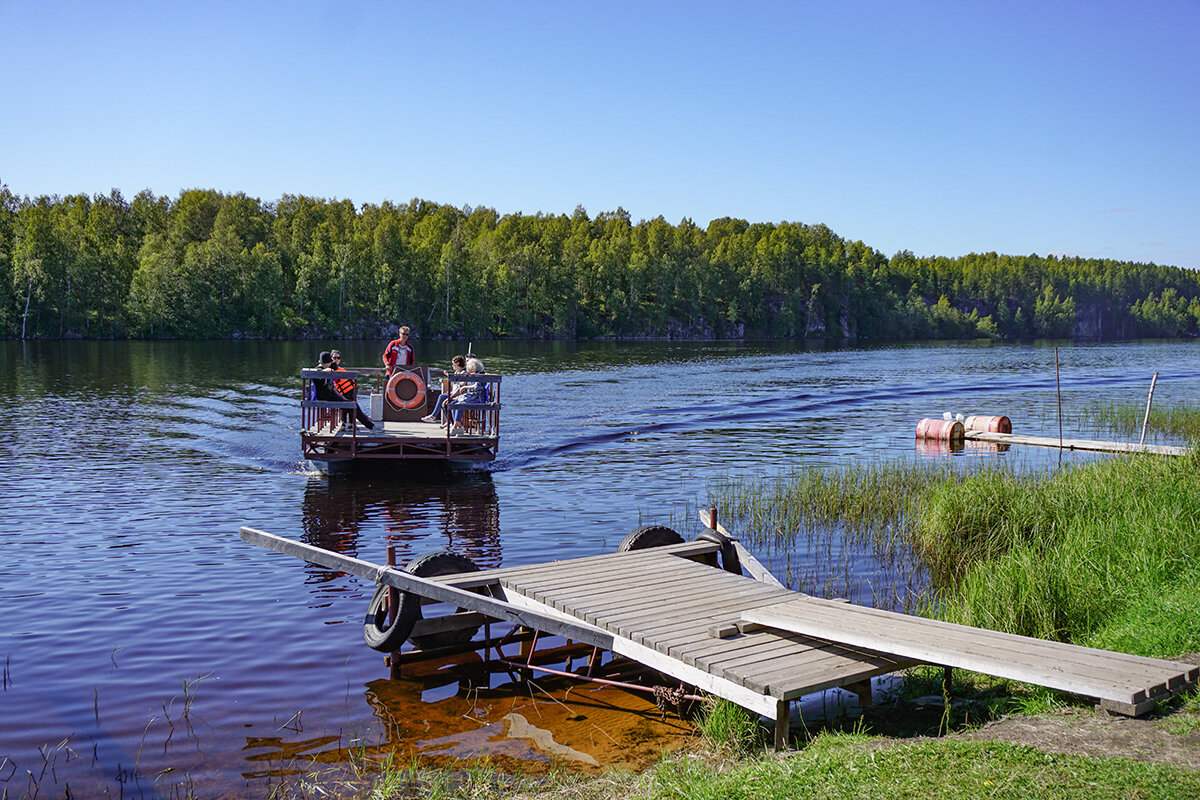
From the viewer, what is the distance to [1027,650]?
21.3 feet

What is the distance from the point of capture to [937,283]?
7800 inches

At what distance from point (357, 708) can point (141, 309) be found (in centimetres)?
9472

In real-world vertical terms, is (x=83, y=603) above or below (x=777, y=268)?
below

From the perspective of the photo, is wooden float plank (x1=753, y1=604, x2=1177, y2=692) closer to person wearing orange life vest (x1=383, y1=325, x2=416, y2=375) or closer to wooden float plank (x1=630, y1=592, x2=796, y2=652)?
wooden float plank (x1=630, y1=592, x2=796, y2=652)

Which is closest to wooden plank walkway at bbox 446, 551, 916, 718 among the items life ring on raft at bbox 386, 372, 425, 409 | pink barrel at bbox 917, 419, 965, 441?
life ring on raft at bbox 386, 372, 425, 409

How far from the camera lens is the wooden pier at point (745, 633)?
617cm

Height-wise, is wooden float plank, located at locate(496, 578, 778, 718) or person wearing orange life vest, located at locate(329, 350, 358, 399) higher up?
person wearing orange life vest, located at locate(329, 350, 358, 399)

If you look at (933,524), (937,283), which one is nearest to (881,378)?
(933,524)

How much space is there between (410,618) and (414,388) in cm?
1293

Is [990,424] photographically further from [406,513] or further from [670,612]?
[670,612]

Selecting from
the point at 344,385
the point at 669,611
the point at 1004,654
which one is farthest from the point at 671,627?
the point at 344,385

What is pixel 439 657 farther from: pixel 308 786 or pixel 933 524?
pixel 933 524

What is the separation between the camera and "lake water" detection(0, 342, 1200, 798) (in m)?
7.41

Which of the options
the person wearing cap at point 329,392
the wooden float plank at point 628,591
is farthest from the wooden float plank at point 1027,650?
the person wearing cap at point 329,392
